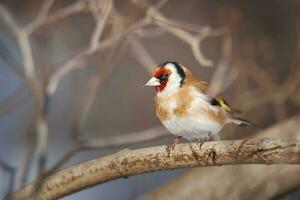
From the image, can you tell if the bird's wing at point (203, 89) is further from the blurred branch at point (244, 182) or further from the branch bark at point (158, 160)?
the blurred branch at point (244, 182)

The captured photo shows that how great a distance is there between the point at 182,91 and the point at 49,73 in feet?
1.66

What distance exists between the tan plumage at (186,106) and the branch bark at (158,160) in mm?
102

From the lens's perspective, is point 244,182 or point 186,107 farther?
point 244,182

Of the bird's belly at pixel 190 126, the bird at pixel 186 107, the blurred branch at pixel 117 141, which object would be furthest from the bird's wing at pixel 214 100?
the blurred branch at pixel 117 141

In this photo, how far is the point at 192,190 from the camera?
14.4 ft

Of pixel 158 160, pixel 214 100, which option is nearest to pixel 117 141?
pixel 158 160

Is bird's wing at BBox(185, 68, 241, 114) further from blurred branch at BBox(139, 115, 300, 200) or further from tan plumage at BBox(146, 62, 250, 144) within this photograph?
blurred branch at BBox(139, 115, 300, 200)

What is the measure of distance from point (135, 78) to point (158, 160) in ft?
13.3

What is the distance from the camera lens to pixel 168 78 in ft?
10.3

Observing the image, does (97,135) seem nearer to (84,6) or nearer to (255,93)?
(255,93)

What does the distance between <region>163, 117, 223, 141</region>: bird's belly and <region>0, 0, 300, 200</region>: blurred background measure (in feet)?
0.55

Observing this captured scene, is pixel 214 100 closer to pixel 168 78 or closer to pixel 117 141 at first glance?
pixel 168 78

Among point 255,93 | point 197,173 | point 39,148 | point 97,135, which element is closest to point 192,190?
point 197,173

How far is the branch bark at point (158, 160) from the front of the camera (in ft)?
8.87
